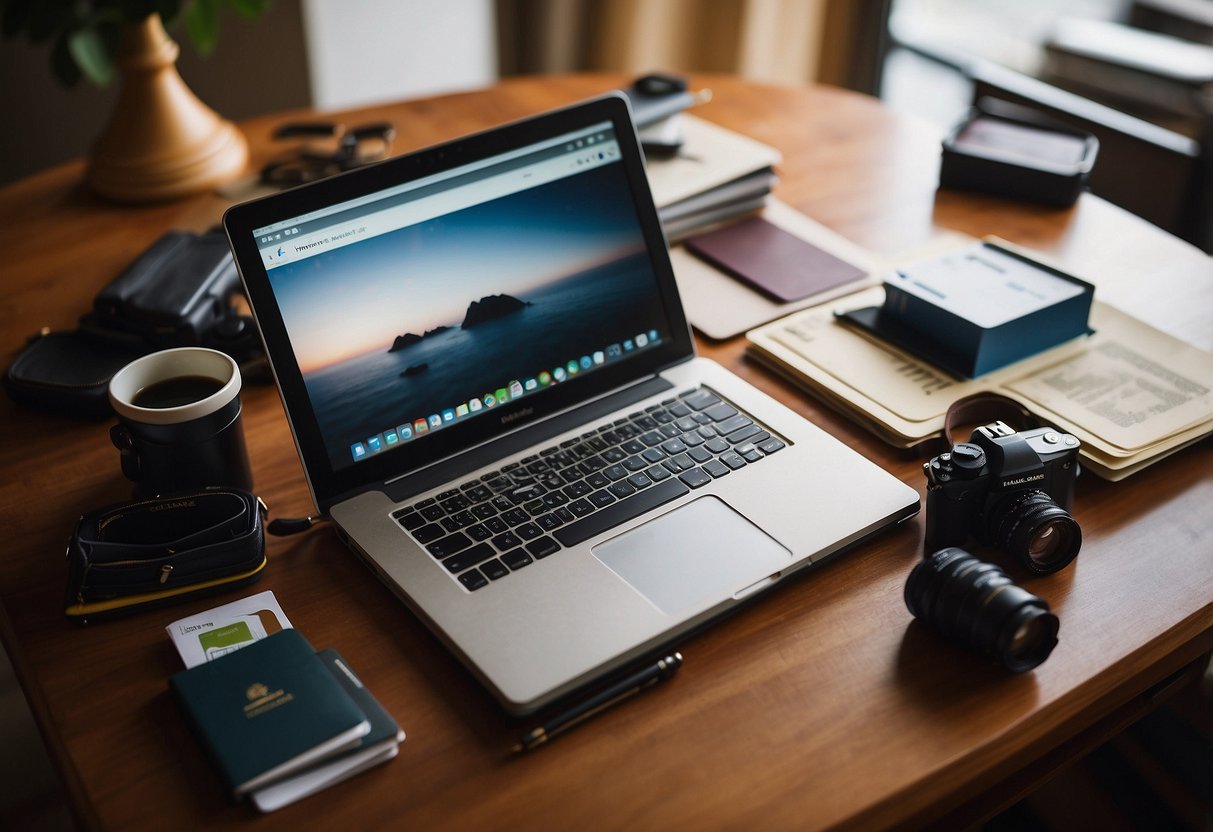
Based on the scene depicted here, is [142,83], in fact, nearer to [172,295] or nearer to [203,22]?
[203,22]

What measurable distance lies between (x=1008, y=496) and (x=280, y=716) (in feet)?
1.91

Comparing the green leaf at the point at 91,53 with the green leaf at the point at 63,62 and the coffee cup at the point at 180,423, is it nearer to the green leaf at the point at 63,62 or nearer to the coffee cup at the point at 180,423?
the green leaf at the point at 63,62

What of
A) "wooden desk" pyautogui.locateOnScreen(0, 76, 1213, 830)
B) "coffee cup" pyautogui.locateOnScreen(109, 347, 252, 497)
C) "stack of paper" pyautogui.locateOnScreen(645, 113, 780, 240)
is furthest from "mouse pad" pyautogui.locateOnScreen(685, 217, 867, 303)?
"coffee cup" pyautogui.locateOnScreen(109, 347, 252, 497)

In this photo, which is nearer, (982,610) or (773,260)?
(982,610)

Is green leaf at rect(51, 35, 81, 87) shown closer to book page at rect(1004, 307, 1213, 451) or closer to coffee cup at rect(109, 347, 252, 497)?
coffee cup at rect(109, 347, 252, 497)

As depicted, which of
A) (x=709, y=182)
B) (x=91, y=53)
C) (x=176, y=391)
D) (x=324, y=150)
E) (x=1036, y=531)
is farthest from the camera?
(x=324, y=150)

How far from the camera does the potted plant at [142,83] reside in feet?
4.14

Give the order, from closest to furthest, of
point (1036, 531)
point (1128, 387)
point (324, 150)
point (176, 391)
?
point (1036, 531) → point (176, 391) → point (1128, 387) → point (324, 150)

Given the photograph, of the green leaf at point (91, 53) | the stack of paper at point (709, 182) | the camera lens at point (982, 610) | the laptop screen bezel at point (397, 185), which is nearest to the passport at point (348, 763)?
the laptop screen bezel at point (397, 185)

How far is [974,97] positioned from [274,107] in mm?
1636

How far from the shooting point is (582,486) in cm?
94

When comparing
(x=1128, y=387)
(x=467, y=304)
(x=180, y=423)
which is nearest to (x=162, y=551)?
(x=180, y=423)

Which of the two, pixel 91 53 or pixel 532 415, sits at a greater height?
pixel 91 53

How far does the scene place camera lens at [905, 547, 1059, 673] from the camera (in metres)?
0.76
